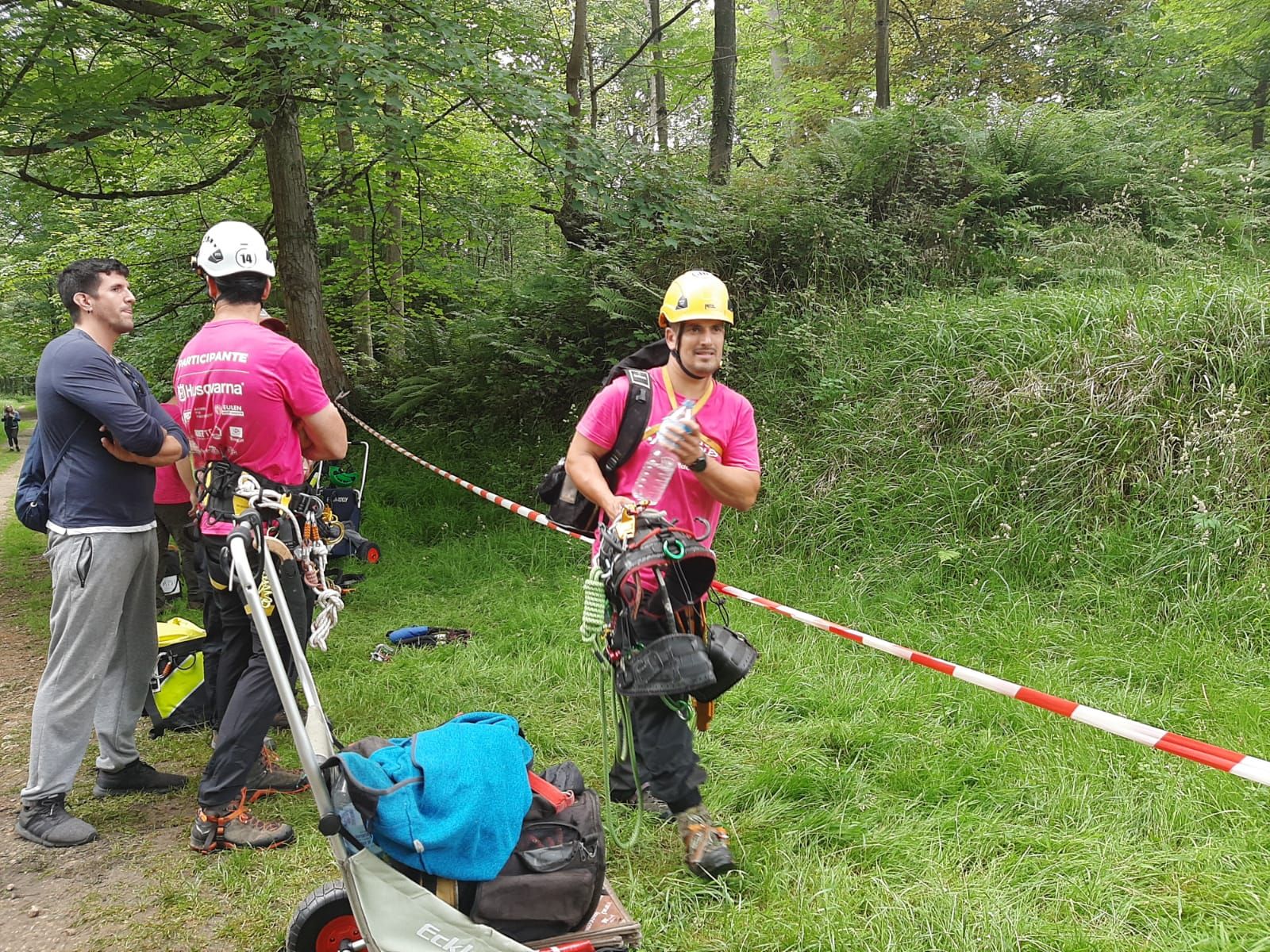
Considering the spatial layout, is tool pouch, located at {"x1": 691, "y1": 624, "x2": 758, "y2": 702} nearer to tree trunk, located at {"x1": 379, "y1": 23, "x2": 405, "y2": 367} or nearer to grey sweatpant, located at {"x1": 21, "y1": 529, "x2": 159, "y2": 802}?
grey sweatpant, located at {"x1": 21, "y1": 529, "x2": 159, "y2": 802}

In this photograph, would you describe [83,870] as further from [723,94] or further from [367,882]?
[723,94]

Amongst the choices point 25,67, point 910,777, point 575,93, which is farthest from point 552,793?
point 575,93

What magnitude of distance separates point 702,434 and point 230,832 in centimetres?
258

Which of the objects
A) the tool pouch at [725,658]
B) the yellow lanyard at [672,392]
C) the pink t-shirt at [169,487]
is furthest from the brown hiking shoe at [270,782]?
the yellow lanyard at [672,392]

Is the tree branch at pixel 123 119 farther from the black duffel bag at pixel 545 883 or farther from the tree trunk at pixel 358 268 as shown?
the black duffel bag at pixel 545 883

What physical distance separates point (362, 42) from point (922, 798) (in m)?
6.32

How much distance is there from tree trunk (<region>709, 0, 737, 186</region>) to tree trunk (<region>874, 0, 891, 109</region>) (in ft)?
6.25

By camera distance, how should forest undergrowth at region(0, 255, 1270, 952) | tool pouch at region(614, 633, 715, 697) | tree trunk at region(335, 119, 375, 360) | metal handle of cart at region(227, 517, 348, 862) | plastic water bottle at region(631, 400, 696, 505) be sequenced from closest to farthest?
metal handle of cart at region(227, 517, 348, 862) < tool pouch at region(614, 633, 715, 697) < forest undergrowth at region(0, 255, 1270, 952) < plastic water bottle at region(631, 400, 696, 505) < tree trunk at region(335, 119, 375, 360)

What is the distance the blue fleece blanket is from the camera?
2273 millimetres

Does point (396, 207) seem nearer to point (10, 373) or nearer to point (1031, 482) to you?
point (1031, 482)

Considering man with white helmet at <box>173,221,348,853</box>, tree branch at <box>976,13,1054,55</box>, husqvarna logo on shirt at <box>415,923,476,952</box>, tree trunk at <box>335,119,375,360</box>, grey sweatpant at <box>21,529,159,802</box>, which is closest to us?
husqvarna logo on shirt at <box>415,923,476,952</box>

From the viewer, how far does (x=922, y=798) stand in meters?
3.53

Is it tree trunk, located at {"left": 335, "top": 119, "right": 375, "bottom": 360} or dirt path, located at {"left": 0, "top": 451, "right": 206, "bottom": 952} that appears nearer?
dirt path, located at {"left": 0, "top": 451, "right": 206, "bottom": 952}

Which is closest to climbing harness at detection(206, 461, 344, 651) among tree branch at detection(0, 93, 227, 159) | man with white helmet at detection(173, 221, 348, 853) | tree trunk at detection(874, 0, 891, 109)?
man with white helmet at detection(173, 221, 348, 853)
